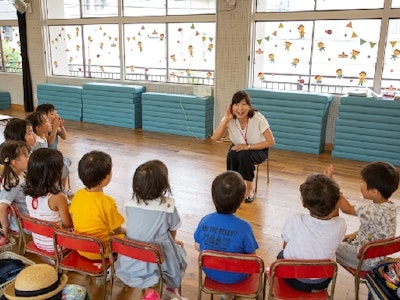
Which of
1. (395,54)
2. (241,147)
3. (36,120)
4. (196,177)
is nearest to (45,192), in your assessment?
(36,120)

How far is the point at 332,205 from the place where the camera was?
1.79 meters

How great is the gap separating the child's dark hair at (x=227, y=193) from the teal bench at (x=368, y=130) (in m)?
3.63

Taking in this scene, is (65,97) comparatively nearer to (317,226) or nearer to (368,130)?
(368,130)

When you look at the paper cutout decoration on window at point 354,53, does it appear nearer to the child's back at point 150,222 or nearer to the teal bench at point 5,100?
the child's back at point 150,222

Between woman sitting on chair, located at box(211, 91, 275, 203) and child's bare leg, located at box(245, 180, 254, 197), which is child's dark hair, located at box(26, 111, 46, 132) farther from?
child's bare leg, located at box(245, 180, 254, 197)

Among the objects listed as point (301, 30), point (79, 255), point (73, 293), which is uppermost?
point (301, 30)

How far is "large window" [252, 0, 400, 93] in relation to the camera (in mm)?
5027

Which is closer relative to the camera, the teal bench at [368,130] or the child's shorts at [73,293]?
the child's shorts at [73,293]

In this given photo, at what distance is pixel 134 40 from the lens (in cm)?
707

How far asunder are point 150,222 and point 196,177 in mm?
2481

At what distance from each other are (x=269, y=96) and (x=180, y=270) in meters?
3.92

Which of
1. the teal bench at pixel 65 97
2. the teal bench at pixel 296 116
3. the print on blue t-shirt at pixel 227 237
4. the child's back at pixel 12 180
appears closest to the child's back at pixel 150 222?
the print on blue t-shirt at pixel 227 237

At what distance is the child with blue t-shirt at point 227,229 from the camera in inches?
71.4

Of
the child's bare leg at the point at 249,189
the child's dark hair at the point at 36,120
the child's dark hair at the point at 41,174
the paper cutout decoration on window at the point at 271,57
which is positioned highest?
the paper cutout decoration on window at the point at 271,57
